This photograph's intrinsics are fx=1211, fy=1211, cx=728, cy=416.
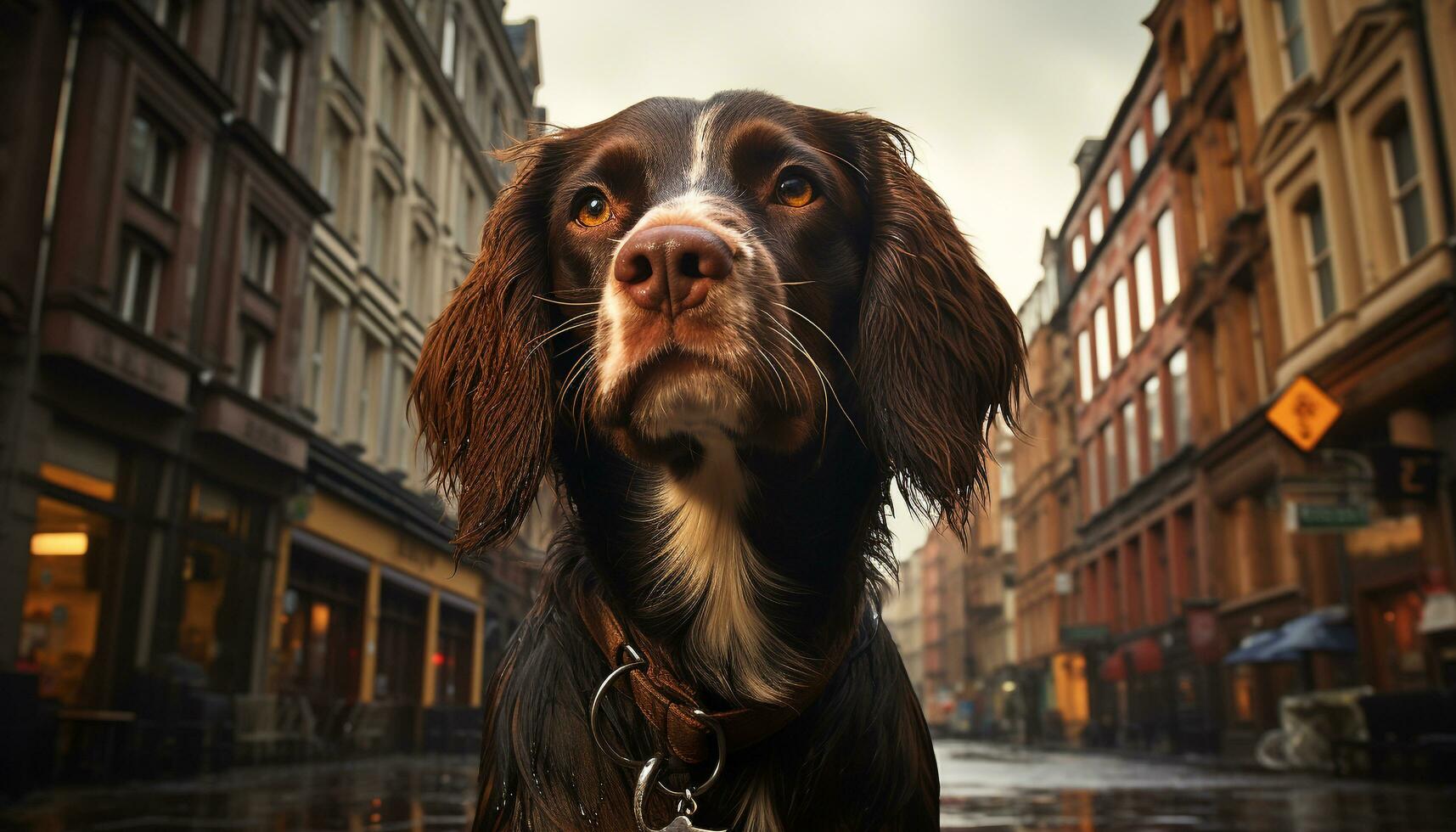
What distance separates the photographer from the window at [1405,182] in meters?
15.7

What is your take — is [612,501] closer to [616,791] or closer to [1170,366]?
Result: [616,791]

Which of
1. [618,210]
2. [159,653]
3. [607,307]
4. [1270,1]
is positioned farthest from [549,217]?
[1270,1]

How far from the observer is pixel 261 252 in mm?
18531

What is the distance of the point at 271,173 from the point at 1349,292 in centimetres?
1584

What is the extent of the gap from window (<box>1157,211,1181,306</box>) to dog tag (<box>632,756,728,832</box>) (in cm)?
2987

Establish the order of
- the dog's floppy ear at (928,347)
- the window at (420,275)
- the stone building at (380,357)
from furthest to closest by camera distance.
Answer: the window at (420,275) < the stone building at (380,357) < the dog's floppy ear at (928,347)

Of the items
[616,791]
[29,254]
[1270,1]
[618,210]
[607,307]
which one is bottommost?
[616,791]

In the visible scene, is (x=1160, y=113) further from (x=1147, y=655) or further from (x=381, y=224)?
(x=381, y=224)

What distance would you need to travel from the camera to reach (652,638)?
7.07 ft

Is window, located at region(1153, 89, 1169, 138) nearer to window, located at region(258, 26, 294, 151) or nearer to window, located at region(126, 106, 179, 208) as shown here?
window, located at region(258, 26, 294, 151)

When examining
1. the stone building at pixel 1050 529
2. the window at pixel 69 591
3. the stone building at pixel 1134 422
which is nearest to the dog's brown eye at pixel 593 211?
the window at pixel 69 591

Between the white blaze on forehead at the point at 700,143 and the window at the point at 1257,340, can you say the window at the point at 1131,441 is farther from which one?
the white blaze on forehead at the point at 700,143

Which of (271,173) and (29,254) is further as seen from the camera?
(271,173)

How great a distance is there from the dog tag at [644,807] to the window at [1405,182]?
16.3 meters
